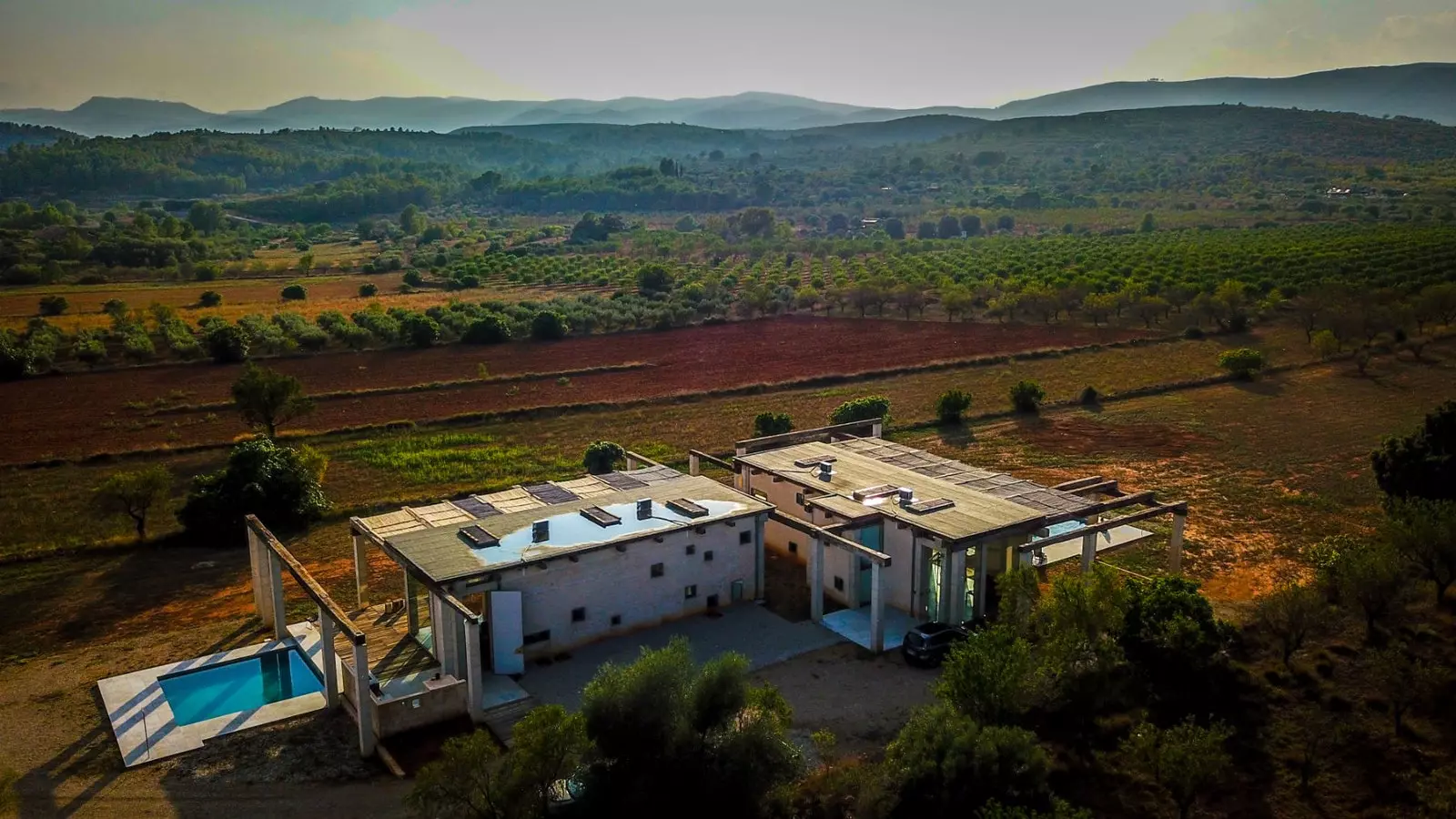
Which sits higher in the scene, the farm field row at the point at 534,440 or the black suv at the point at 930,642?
the farm field row at the point at 534,440

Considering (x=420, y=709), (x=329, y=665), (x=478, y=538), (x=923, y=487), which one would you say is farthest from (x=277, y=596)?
(x=923, y=487)

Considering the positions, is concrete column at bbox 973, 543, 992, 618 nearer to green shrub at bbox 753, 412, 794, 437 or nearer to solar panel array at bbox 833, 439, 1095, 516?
solar panel array at bbox 833, 439, 1095, 516

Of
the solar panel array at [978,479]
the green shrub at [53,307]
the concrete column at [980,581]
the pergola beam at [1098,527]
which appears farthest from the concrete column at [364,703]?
the green shrub at [53,307]

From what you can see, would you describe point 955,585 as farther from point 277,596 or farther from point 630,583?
point 277,596

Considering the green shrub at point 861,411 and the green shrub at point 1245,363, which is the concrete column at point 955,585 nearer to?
the green shrub at point 861,411

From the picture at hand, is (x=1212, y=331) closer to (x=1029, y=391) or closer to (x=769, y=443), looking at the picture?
(x=1029, y=391)

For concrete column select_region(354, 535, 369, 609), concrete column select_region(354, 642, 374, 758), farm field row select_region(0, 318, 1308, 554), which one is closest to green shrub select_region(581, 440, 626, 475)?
farm field row select_region(0, 318, 1308, 554)

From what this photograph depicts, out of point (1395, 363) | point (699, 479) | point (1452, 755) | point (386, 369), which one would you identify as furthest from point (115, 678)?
point (1395, 363)
